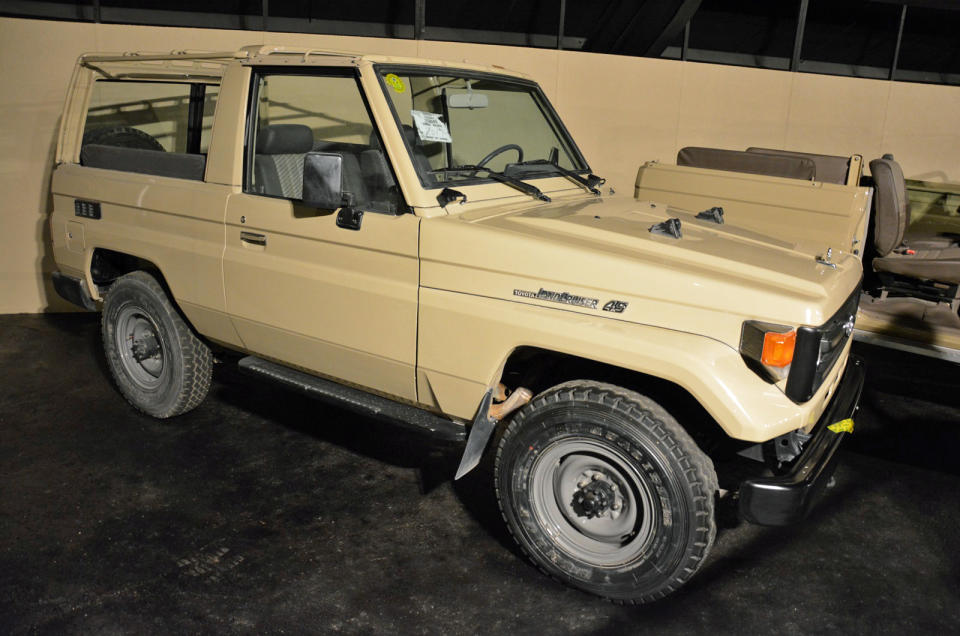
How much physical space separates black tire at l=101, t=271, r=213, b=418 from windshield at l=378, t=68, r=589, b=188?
76.3 inches

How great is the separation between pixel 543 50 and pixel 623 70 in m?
1.03

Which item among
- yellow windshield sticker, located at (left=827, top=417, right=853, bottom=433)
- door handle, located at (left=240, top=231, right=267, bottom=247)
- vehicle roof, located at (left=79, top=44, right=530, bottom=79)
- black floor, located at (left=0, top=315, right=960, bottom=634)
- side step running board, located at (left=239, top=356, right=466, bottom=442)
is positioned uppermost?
vehicle roof, located at (left=79, top=44, right=530, bottom=79)

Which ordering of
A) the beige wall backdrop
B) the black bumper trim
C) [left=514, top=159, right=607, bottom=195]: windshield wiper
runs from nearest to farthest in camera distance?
1. [left=514, top=159, right=607, bottom=195]: windshield wiper
2. the black bumper trim
3. the beige wall backdrop

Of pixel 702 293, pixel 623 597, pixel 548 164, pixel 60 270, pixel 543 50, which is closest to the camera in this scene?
pixel 702 293

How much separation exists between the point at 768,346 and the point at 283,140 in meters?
2.65

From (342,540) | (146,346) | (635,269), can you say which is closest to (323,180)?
(635,269)

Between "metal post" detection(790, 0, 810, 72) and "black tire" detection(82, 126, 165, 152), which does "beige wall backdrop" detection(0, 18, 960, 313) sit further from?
"black tire" detection(82, 126, 165, 152)

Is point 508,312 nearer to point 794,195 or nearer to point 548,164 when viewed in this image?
point 548,164

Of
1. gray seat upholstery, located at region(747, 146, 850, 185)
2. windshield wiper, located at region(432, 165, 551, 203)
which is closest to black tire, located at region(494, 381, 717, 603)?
windshield wiper, located at region(432, 165, 551, 203)

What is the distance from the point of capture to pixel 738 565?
11.2ft

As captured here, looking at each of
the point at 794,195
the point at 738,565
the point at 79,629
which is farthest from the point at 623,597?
the point at 794,195

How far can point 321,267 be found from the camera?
3.59 metres

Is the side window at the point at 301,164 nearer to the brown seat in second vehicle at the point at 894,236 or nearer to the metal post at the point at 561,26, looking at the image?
the brown seat in second vehicle at the point at 894,236

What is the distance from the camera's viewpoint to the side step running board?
3418 millimetres
